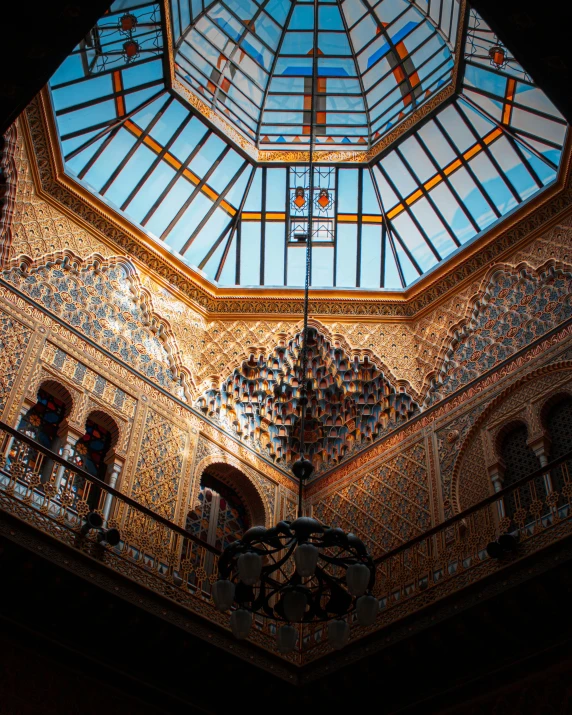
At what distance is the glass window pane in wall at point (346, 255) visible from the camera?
Answer: 400 inches

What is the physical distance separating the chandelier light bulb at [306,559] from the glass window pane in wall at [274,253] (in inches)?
233

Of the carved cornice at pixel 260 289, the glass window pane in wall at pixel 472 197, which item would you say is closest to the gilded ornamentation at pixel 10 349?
the carved cornice at pixel 260 289

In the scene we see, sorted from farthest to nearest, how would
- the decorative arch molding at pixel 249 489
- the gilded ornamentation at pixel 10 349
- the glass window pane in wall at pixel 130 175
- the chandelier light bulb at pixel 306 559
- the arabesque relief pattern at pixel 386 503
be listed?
1. the glass window pane in wall at pixel 130 175
2. the decorative arch molding at pixel 249 489
3. the arabesque relief pattern at pixel 386 503
4. the gilded ornamentation at pixel 10 349
5. the chandelier light bulb at pixel 306 559

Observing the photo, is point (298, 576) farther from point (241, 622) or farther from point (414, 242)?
point (414, 242)

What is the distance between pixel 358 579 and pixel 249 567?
63cm

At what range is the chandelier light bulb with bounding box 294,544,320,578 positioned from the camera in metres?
4.62

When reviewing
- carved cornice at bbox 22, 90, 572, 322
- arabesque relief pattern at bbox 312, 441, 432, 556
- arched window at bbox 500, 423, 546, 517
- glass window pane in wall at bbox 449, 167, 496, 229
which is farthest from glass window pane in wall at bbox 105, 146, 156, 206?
arched window at bbox 500, 423, 546, 517

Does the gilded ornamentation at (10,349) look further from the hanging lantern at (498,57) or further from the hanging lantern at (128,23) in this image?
the hanging lantern at (498,57)

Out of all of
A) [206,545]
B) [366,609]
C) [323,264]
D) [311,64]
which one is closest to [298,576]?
[366,609]

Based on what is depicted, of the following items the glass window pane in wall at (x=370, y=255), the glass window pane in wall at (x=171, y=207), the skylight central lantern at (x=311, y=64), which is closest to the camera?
the skylight central lantern at (x=311, y=64)

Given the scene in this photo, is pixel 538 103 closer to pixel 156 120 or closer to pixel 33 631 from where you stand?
pixel 156 120

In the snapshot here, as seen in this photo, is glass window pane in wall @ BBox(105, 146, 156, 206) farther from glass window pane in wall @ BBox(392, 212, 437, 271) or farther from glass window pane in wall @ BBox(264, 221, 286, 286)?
glass window pane in wall @ BBox(392, 212, 437, 271)

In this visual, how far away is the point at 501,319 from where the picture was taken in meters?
8.45

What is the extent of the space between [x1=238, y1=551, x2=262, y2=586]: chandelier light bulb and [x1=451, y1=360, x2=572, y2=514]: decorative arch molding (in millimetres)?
3345
